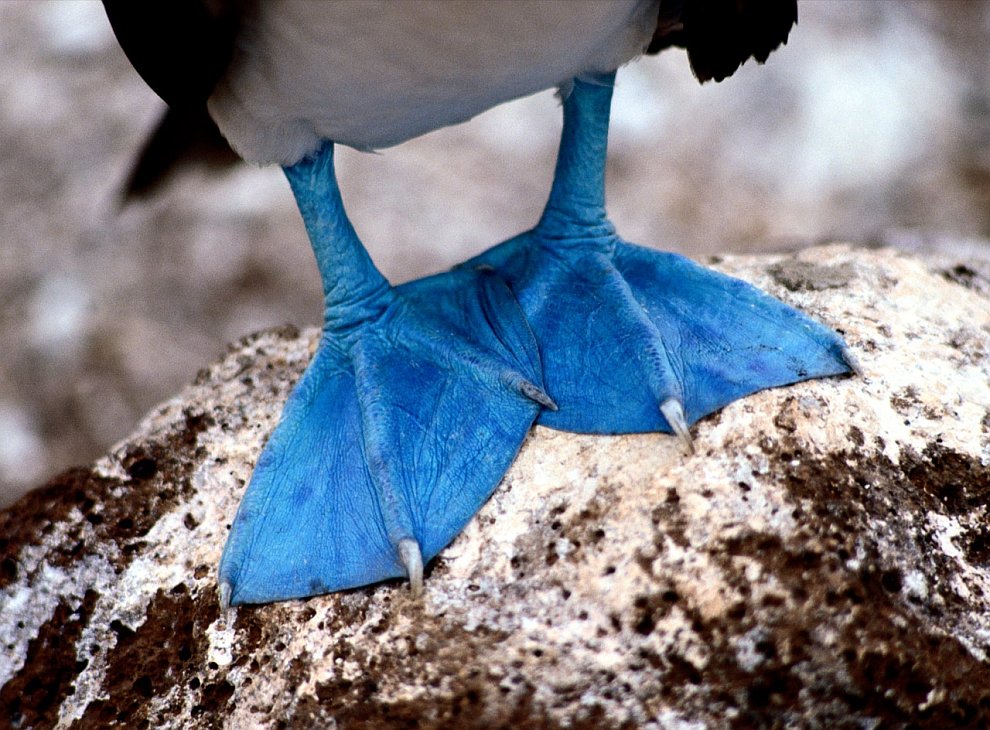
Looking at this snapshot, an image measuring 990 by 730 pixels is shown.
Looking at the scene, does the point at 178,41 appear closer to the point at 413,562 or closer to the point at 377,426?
the point at 377,426

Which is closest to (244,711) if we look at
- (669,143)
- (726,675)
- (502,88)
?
(726,675)

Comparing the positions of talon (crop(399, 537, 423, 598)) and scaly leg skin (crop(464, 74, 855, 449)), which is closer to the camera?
talon (crop(399, 537, 423, 598))

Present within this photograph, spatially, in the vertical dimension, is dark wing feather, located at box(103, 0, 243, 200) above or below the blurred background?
below

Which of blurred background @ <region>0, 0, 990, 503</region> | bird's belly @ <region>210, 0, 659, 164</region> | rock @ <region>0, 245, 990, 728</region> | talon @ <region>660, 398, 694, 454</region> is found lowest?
rock @ <region>0, 245, 990, 728</region>

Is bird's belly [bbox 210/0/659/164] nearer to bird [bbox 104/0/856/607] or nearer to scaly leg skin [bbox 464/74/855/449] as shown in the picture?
bird [bbox 104/0/856/607]

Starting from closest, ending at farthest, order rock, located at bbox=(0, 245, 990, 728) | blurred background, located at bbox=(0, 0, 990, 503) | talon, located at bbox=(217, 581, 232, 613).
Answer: rock, located at bbox=(0, 245, 990, 728) < talon, located at bbox=(217, 581, 232, 613) < blurred background, located at bbox=(0, 0, 990, 503)

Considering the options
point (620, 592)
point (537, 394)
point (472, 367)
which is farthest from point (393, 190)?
point (620, 592)

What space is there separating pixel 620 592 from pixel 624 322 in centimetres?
53

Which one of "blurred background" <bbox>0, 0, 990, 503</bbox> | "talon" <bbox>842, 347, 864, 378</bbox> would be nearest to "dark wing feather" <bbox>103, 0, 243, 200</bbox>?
"talon" <bbox>842, 347, 864, 378</bbox>

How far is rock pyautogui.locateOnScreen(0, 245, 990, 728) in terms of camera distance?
124cm

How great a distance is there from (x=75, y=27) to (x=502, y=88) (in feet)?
10.8

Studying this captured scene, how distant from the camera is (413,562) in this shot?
139cm

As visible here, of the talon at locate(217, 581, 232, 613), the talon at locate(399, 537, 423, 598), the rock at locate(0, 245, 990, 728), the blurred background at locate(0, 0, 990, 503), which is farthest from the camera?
the blurred background at locate(0, 0, 990, 503)

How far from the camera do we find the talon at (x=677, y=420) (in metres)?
1.41
